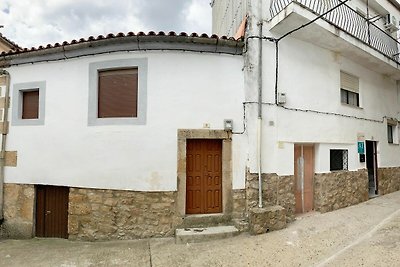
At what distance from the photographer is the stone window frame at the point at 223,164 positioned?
598 centimetres

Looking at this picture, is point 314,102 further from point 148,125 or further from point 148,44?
point 148,44

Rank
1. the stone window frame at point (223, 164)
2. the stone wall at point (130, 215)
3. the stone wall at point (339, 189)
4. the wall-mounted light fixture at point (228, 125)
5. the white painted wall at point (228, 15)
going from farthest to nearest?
the white painted wall at point (228, 15) < the stone wall at point (339, 189) < the wall-mounted light fixture at point (228, 125) < the stone window frame at point (223, 164) < the stone wall at point (130, 215)

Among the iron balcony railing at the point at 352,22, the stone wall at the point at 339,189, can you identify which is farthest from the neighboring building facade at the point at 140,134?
the stone wall at the point at 339,189

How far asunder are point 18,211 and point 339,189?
9449 millimetres

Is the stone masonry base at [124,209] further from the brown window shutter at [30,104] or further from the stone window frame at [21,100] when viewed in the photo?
the brown window shutter at [30,104]

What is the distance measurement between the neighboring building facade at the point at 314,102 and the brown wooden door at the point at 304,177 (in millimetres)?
29

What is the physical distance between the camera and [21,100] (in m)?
7.32

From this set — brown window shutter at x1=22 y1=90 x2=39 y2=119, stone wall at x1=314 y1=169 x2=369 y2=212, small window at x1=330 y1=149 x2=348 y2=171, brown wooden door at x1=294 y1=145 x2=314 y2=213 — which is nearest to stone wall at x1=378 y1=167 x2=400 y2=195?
stone wall at x1=314 y1=169 x2=369 y2=212

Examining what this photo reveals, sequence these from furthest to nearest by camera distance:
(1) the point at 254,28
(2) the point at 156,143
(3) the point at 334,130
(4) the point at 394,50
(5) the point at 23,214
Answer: (4) the point at 394,50
(3) the point at 334,130
(5) the point at 23,214
(1) the point at 254,28
(2) the point at 156,143

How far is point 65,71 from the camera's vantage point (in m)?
6.70

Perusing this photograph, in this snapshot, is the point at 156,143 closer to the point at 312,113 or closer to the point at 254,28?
the point at 254,28

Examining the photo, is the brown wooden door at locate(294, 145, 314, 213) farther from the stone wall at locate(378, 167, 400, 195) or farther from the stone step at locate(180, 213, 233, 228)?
Result: the stone wall at locate(378, 167, 400, 195)

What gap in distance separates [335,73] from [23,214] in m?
10.2

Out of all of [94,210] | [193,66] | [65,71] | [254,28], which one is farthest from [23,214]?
[254,28]
